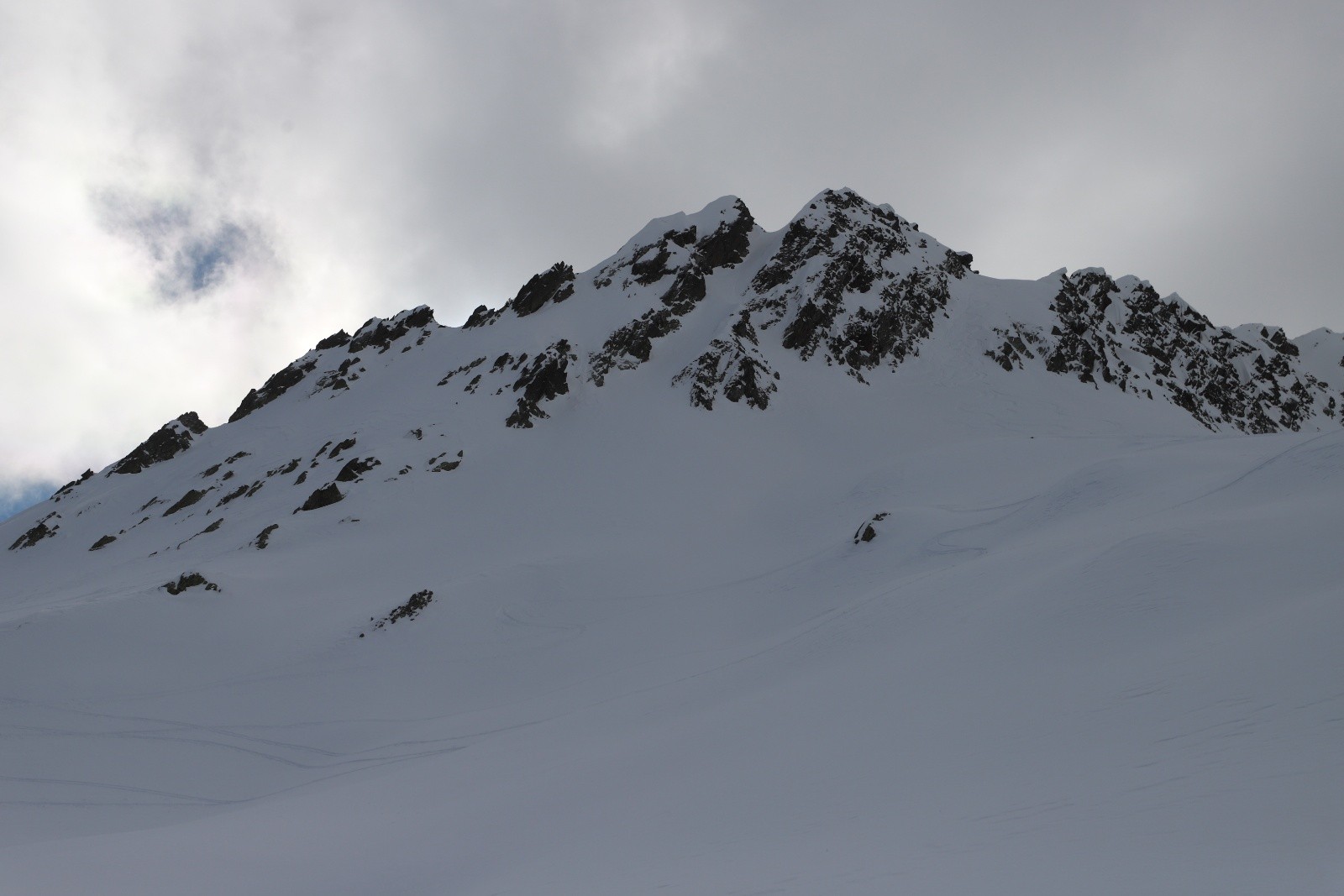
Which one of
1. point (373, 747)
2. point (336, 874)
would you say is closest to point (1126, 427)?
point (373, 747)

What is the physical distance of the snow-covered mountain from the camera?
780 cm

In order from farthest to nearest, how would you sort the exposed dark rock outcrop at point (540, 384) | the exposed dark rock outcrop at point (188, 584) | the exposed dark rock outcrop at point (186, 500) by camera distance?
the exposed dark rock outcrop at point (540, 384), the exposed dark rock outcrop at point (186, 500), the exposed dark rock outcrop at point (188, 584)

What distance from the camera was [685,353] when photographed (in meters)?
54.5

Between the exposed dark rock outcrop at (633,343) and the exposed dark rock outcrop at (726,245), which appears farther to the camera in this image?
the exposed dark rock outcrop at (726,245)

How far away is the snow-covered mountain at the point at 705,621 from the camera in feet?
25.6

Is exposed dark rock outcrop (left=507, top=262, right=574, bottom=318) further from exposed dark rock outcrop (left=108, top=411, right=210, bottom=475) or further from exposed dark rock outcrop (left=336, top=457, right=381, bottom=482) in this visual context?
exposed dark rock outcrop (left=108, top=411, right=210, bottom=475)

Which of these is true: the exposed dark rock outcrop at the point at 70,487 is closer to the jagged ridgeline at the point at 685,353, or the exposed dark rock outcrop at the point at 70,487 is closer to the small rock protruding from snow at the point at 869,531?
the jagged ridgeline at the point at 685,353

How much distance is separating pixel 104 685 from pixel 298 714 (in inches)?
254

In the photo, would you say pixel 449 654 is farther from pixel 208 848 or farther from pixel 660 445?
pixel 660 445

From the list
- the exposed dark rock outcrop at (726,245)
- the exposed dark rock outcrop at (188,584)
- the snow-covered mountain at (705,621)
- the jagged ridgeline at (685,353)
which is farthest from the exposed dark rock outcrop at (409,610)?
the exposed dark rock outcrop at (726,245)

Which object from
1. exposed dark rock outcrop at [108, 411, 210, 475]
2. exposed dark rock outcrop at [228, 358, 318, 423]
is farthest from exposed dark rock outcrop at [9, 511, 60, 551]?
exposed dark rock outcrop at [228, 358, 318, 423]

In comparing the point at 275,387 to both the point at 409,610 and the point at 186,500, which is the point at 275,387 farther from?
the point at 409,610

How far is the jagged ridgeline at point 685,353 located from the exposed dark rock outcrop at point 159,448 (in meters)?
0.15

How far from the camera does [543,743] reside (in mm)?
15883
